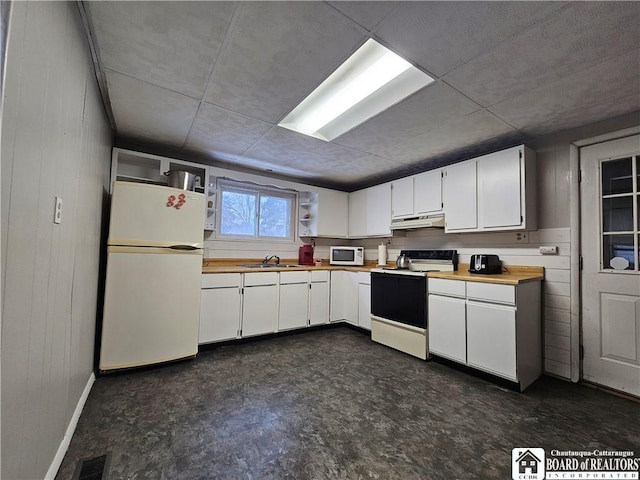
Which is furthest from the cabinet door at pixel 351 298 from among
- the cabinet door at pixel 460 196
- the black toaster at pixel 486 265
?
the black toaster at pixel 486 265

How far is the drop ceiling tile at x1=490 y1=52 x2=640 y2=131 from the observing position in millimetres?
1682

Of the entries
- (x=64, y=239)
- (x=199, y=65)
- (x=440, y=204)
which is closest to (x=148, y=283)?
(x=64, y=239)

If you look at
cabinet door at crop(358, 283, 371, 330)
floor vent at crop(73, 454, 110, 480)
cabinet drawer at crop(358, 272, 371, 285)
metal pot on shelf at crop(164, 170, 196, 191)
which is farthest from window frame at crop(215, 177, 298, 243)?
floor vent at crop(73, 454, 110, 480)

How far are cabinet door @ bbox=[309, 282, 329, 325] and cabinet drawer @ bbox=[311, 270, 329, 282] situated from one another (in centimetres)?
5

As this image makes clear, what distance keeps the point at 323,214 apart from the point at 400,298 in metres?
1.84

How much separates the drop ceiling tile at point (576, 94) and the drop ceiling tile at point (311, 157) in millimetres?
1466

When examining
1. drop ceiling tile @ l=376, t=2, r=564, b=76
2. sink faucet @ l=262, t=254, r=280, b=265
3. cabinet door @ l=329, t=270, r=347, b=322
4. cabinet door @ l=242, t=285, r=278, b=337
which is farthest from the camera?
sink faucet @ l=262, t=254, r=280, b=265

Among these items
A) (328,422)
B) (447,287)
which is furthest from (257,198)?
(328,422)

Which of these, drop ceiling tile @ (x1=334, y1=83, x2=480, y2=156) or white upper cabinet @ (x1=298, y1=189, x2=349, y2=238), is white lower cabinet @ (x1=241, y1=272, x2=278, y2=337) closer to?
white upper cabinet @ (x1=298, y1=189, x2=349, y2=238)

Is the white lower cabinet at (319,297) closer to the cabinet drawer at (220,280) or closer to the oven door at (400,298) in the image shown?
the oven door at (400,298)

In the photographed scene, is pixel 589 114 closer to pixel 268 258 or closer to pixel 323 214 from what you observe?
pixel 323 214

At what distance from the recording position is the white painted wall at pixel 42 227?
2.74 ft

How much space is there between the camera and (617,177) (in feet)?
7.56

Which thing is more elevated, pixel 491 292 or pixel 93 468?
pixel 491 292
